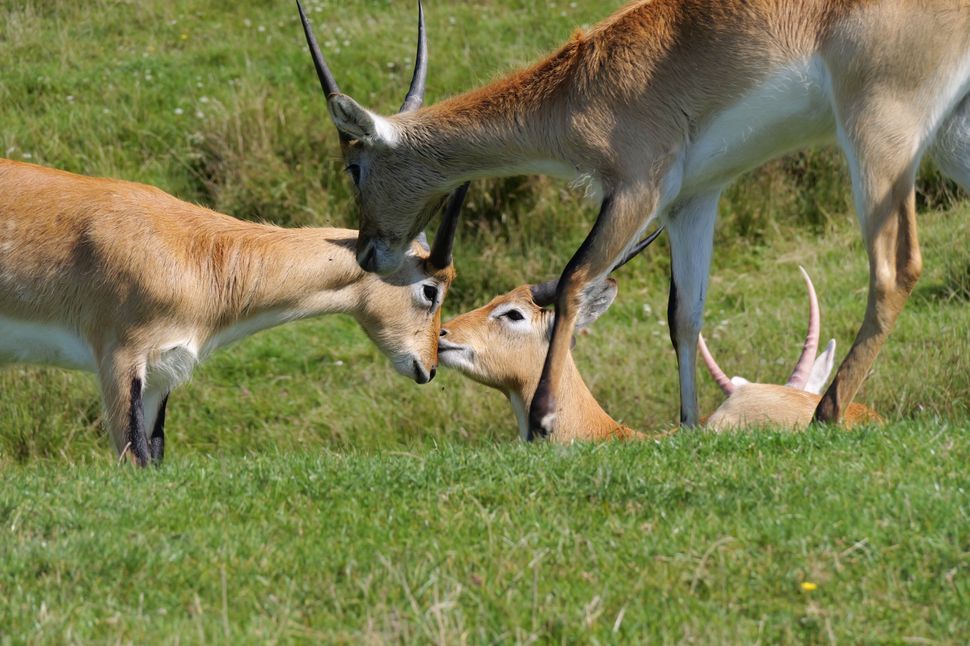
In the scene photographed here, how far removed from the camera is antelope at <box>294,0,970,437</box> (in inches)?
240

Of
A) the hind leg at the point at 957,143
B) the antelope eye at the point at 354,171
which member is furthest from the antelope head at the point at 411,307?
the hind leg at the point at 957,143

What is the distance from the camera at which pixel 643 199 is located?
6637mm

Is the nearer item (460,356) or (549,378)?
(549,378)

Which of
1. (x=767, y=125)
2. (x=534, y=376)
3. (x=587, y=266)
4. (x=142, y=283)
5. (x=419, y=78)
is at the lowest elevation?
(x=534, y=376)

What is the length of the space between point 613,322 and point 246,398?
293 cm

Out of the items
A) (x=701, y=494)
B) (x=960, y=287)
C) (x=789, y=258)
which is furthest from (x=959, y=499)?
(x=789, y=258)

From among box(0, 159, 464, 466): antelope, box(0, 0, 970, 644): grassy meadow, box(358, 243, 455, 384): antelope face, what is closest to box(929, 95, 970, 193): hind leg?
box(0, 0, 970, 644): grassy meadow

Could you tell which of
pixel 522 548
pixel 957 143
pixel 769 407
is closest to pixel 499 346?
pixel 769 407

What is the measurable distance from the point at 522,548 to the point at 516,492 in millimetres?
588

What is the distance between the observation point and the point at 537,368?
8.52m

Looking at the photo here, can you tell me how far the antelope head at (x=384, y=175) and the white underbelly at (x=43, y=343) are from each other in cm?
153

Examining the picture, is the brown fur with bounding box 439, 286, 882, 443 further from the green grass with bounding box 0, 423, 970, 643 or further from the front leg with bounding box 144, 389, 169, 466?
the green grass with bounding box 0, 423, 970, 643

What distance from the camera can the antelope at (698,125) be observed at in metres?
6.11

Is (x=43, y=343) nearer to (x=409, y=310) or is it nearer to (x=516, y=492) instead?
(x=409, y=310)
